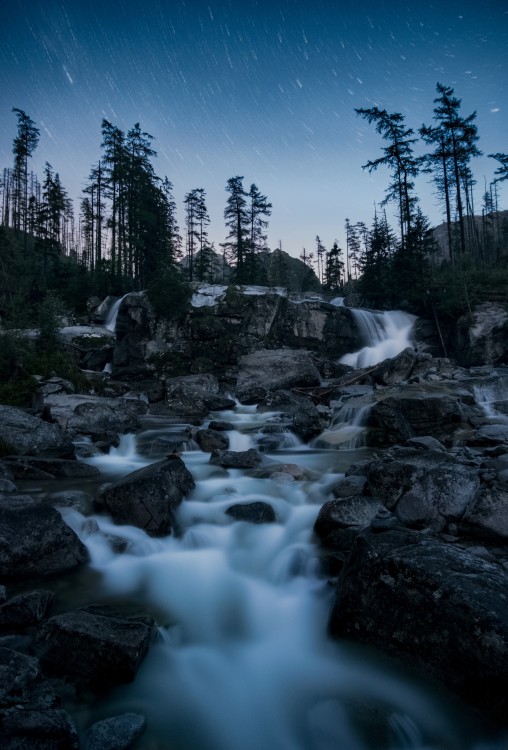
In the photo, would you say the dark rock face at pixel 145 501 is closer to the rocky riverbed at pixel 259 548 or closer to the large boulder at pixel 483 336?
the rocky riverbed at pixel 259 548

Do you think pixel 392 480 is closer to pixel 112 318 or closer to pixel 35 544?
pixel 35 544

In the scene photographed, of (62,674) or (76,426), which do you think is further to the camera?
(76,426)

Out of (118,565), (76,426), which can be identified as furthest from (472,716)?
(76,426)

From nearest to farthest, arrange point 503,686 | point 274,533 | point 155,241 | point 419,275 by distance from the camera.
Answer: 1. point 503,686
2. point 274,533
3. point 419,275
4. point 155,241

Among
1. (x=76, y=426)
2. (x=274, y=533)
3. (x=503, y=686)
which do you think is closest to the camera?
(x=503, y=686)

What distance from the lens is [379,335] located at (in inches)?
1064

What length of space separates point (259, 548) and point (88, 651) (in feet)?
10.4

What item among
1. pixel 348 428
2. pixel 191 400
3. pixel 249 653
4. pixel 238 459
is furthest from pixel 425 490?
pixel 191 400

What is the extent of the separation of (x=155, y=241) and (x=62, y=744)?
3866cm

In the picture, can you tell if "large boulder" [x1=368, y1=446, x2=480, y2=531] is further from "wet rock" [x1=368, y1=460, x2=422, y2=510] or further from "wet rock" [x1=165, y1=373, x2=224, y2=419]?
"wet rock" [x1=165, y1=373, x2=224, y2=419]

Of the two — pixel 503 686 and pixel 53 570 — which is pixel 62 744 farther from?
pixel 503 686

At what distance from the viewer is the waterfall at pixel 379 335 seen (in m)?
25.5

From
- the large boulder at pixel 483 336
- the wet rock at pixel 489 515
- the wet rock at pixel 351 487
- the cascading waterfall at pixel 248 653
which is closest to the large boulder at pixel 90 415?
the cascading waterfall at pixel 248 653

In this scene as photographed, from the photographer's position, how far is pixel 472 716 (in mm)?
2922
